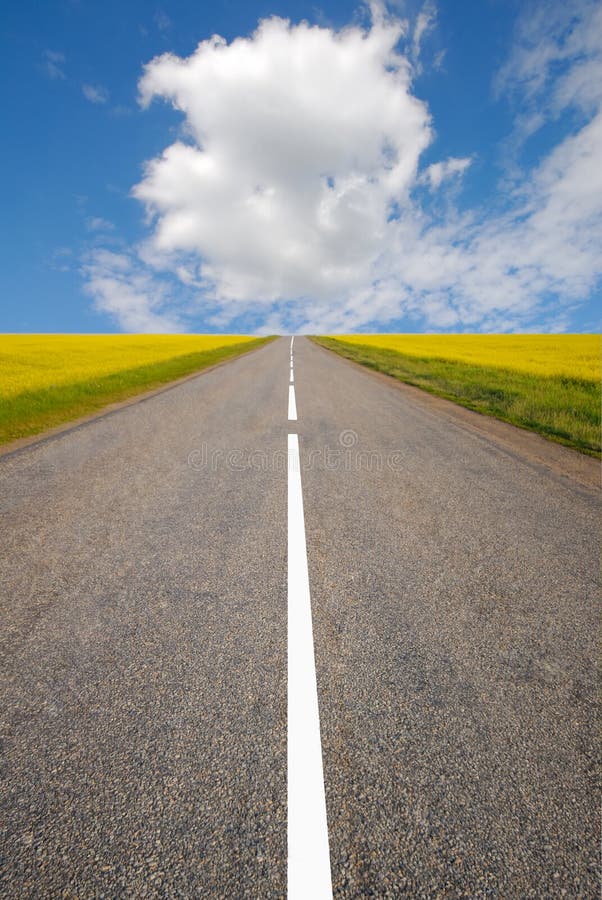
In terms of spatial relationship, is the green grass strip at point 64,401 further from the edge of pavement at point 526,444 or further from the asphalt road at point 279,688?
the edge of pavement at point 526,444

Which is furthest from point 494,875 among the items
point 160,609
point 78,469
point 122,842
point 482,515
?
point 78,469

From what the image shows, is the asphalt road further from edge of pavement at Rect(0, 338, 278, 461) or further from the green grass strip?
the green grass strip

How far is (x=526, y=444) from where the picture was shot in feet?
21.4

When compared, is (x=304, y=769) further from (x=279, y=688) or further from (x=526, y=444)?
(x=526, y=444)

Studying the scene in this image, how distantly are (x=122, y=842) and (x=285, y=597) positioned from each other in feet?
4.54

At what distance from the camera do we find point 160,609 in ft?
8.12

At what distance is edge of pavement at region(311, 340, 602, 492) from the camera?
17.4 feet

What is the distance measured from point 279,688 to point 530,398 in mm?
10229

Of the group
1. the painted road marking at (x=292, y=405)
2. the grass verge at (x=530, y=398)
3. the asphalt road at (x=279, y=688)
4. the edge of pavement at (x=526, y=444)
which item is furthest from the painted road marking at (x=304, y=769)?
the grass verge at (x=530, y=398)

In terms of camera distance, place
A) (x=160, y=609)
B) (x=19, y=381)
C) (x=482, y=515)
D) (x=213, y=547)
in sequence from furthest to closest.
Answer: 1. (x=19, y=381)
2. (x=482, y=515)
3. (x=213, y=547)
4. (x=160, y=609)

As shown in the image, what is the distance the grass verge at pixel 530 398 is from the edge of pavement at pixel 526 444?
12.7 inches

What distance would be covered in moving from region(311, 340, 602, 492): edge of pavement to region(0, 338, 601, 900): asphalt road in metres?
1.19

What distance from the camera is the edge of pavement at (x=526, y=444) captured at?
5301mm

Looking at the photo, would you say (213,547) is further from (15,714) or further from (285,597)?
(15,714)
